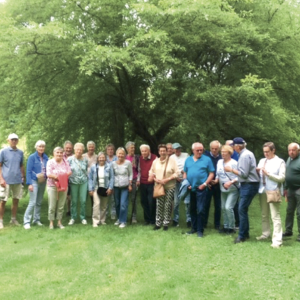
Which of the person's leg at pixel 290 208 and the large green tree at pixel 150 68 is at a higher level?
the large green tree at pixel 150 68

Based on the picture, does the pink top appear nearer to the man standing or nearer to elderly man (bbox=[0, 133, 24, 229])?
elderly man (bbox=[0, 133, 24, 229])

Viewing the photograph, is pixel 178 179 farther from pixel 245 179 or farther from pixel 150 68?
pixel 150 68

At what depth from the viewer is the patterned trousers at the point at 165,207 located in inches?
292

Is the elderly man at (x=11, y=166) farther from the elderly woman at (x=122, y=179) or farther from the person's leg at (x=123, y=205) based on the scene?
the person's leg at (x=123, y=205)

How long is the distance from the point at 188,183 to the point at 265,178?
4.85 ft

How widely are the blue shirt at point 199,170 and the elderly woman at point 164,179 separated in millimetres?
472

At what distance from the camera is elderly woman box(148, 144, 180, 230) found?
736 centimetres

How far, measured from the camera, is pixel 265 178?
6297 mm

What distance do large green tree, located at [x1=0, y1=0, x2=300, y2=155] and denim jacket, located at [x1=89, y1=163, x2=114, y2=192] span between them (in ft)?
6.63

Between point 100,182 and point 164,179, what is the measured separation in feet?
4.55

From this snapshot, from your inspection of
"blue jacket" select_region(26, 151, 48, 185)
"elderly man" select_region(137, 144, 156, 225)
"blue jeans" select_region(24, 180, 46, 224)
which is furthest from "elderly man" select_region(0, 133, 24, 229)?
"elderly man" select_region(137, 144, 156, 225)

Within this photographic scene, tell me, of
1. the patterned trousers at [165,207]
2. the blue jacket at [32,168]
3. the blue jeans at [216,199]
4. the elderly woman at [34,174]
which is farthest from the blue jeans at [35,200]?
the blue jeans at [216,199]

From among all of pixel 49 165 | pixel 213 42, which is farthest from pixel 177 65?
pixel 49 165

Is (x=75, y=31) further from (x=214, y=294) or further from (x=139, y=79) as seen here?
(x=214, y=294)
